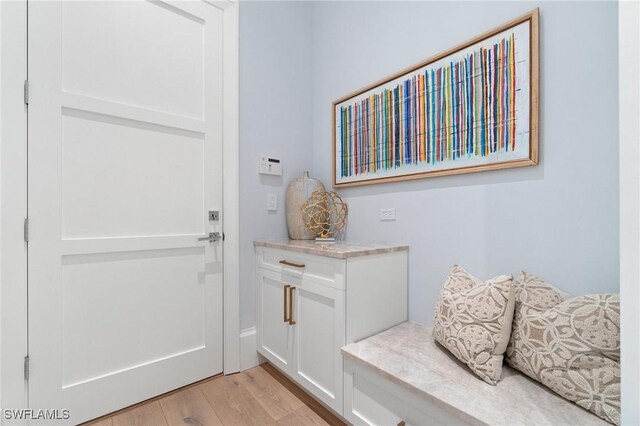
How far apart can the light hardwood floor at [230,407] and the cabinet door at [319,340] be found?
0.12 metres

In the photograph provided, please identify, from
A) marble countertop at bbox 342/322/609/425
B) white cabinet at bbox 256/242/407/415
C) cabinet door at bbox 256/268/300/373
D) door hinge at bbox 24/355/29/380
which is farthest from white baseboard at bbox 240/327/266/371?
door hinge at bbox 24/355/29/380

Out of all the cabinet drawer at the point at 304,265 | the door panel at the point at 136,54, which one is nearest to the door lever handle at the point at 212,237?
the cabinet drawer at the point at 304,265

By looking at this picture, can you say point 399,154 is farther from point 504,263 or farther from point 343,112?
point 504,263

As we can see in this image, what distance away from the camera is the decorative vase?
203 cm

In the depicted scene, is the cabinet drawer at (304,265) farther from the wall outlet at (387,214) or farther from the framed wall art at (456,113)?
the framed wall art at (456,113)

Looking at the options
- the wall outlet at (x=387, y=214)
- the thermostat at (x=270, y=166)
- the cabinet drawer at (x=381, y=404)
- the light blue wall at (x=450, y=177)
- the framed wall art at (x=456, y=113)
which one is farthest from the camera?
the thermostat at (x=270, y=166)

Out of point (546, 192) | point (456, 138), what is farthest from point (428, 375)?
point (456, 138)

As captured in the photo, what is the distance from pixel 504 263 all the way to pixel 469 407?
2.23 feet

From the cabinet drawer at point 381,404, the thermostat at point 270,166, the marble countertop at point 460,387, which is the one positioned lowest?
the cabinet drawer at point 381,404

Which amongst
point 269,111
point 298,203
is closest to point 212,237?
point 298,203

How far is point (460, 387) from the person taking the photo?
38.2 inches

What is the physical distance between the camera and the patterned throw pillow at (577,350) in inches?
Answer: 32.4

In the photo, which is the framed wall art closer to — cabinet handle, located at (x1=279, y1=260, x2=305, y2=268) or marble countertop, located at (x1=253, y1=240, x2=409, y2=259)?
marble countertop, located at (x1=253, y1=240, x2=409, y2=259)

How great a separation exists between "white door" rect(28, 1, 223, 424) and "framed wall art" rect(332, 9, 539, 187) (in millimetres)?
996
